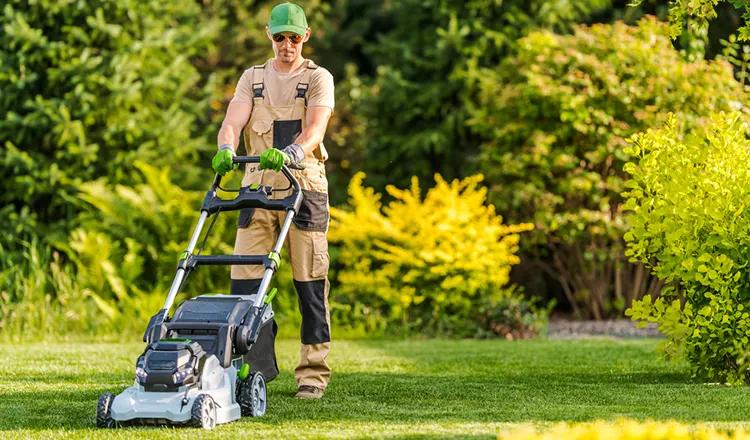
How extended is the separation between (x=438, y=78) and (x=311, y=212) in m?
7.79

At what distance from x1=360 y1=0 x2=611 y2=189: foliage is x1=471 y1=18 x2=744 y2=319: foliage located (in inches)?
34.9

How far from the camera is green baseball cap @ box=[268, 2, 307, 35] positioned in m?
5.37

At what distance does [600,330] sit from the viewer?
1097 cm

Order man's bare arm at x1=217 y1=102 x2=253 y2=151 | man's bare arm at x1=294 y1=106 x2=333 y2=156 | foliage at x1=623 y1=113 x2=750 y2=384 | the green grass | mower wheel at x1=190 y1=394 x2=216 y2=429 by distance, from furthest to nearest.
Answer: foliage at x1=623 y1=113 x2=750 y2=384, man's bare arm at x1=217 y1=102 x2=253 y2=151, man's bare arm at x1=294 y1=106 x2=333 y2=156, the green grass, mower wheel at x1=190 y1=394 x2=216 y2=429

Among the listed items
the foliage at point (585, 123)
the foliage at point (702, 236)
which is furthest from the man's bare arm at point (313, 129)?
the foliage at point (585, 123)

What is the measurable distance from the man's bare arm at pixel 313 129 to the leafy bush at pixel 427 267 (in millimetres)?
5110

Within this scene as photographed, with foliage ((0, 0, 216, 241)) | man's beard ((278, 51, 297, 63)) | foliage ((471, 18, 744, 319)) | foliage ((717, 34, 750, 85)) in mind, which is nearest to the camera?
man's beard ((278, 51, 297, 63))

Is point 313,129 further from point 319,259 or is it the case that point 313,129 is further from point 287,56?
point 319,259

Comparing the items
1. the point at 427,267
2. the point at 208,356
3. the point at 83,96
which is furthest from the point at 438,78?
the point at 208,356

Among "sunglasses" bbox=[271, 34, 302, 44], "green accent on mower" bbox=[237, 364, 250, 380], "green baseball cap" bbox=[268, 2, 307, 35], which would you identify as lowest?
"green accent on mower" bbox=[237, 364, 250, 380]

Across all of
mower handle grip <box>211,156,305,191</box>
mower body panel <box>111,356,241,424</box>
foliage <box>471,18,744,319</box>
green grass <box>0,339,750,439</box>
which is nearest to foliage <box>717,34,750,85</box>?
green grass <box>0,339,750,439</box>

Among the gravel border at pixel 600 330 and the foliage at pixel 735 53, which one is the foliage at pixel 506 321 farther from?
the foliage at pixel 735 53

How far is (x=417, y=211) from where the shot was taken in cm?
1086

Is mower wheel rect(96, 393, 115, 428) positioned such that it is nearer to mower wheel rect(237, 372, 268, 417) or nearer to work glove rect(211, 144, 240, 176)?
mower wheel rect(237, 372, 268, 417)
